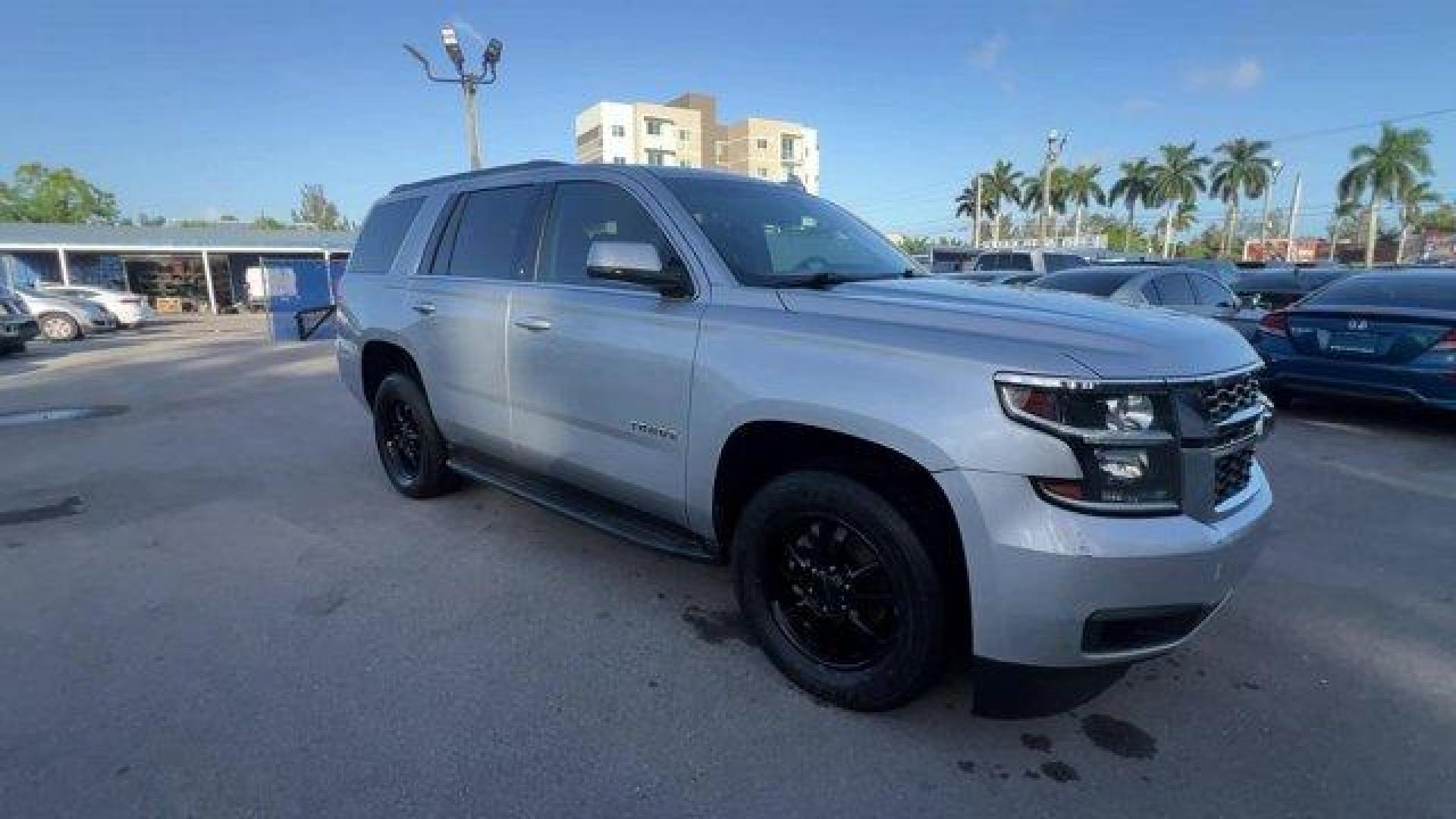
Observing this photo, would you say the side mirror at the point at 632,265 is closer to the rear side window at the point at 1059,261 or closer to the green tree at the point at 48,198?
the rear side window at the point at 1059,261

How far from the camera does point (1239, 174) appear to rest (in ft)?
206

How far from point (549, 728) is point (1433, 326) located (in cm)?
756

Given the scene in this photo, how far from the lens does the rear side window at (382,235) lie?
4.86 metres

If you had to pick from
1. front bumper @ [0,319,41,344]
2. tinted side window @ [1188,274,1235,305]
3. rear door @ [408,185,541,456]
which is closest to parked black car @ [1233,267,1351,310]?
tinted side window @ [1188,274,1235,305]

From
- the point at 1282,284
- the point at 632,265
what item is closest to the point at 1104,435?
the point at 632,265

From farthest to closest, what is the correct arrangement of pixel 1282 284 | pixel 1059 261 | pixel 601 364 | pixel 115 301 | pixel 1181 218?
pixel 1181 218
pixel 115 301
pixel 1059 261
pixel 1282 284
pixel 601 364

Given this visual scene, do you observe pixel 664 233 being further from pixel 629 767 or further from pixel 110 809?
pixel 110 809

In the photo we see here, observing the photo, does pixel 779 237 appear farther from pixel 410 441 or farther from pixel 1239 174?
pixel 1239 174

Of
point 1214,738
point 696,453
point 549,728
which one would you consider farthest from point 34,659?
point 1214,738

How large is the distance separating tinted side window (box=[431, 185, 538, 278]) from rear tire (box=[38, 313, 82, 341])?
21408 mm

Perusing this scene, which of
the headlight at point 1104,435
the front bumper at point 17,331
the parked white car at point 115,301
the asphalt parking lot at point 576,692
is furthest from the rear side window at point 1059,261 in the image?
the parked white car at point 115,301

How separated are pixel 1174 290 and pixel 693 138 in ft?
280

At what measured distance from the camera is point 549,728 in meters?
2.65

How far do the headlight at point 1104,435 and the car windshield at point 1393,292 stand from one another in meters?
6.42
